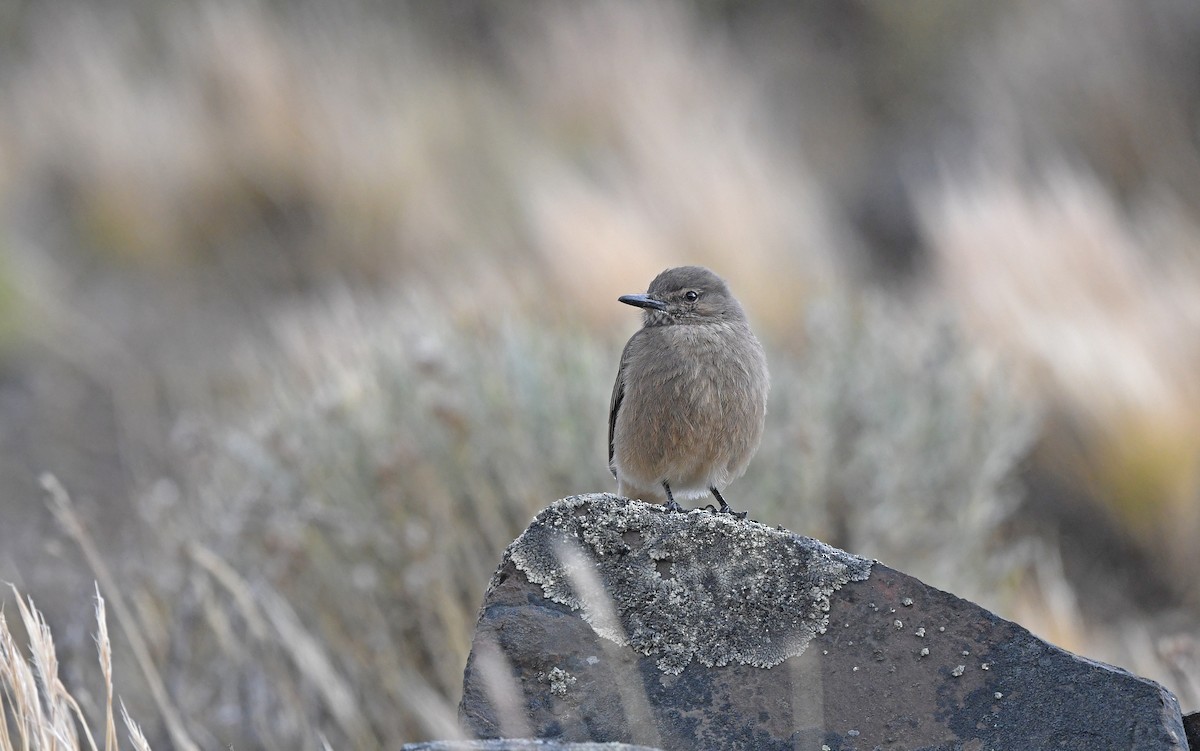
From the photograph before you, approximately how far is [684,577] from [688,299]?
175cm

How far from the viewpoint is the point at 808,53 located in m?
16.3

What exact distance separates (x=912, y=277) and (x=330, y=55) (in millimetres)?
6984

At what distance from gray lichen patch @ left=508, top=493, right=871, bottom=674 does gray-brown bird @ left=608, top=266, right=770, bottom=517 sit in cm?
109

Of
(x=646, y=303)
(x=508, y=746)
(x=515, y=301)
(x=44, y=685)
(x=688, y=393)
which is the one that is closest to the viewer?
(x=508, y=746)

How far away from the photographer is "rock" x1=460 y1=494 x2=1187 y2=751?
2.59m

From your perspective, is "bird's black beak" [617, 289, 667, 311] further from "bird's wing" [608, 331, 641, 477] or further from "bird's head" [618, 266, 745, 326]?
"bird's wing" [608, 331, 641, 477]

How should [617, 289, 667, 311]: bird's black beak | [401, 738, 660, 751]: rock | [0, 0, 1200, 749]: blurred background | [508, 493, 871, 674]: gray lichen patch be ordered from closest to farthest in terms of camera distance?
1. [401, 738, 660, 751]: rock
2. [508, 493, 871, 674]: gray lichen patch
3. [617, 289, 667, 311]: bird's black beak
4. [0, 0, 1200, 749]: blurred background

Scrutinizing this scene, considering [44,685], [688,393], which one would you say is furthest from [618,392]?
[44,685]

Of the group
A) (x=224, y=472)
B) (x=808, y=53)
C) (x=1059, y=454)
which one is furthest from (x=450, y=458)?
(x=808, y=53)

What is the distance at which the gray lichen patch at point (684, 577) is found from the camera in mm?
2768

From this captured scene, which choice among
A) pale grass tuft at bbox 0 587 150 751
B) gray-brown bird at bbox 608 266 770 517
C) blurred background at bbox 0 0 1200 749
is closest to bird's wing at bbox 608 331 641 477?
gray-brown bird at bbox 608 266 770 517

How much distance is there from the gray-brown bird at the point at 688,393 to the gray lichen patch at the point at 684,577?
3.58 ft

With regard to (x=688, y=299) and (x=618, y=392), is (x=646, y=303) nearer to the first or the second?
(x=688, y=299)

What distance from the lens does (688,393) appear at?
4133mm
